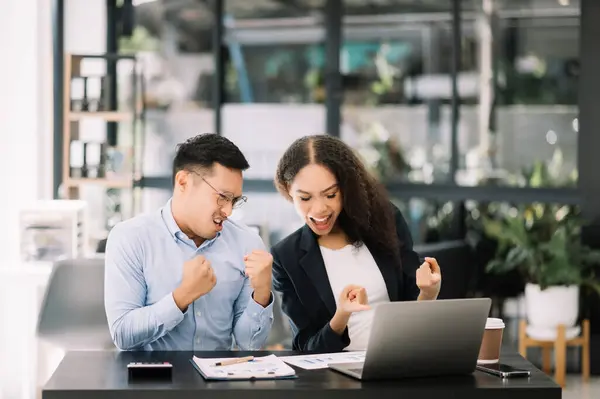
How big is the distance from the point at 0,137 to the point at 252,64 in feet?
6.32

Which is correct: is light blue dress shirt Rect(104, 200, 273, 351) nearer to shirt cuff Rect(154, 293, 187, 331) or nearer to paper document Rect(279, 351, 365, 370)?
shirt cuff Rect(154, 293, 187, 331)

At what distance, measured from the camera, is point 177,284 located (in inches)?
127

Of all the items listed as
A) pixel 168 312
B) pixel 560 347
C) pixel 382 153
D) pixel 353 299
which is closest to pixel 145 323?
pixel 168 312

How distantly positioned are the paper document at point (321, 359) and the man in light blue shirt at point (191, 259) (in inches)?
10.5

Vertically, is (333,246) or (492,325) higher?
(333,246)

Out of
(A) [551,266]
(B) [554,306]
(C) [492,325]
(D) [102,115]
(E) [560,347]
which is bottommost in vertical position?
(E) [560,347]

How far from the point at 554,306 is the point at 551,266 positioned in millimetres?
240

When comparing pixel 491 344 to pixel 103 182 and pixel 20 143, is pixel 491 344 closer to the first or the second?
pixel 103 182

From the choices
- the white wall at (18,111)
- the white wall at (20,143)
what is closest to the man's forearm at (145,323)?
the white wall at (20,143)

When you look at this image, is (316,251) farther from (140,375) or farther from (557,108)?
(557,108)

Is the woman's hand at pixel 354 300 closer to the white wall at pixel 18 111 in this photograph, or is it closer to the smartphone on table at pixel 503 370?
the smartphone on table at pixel 503 370

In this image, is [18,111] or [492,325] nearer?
[492,325]

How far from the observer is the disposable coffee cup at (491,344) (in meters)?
2.93

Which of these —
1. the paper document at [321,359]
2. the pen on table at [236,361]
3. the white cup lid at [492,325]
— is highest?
the white cup lid at [492,325]
